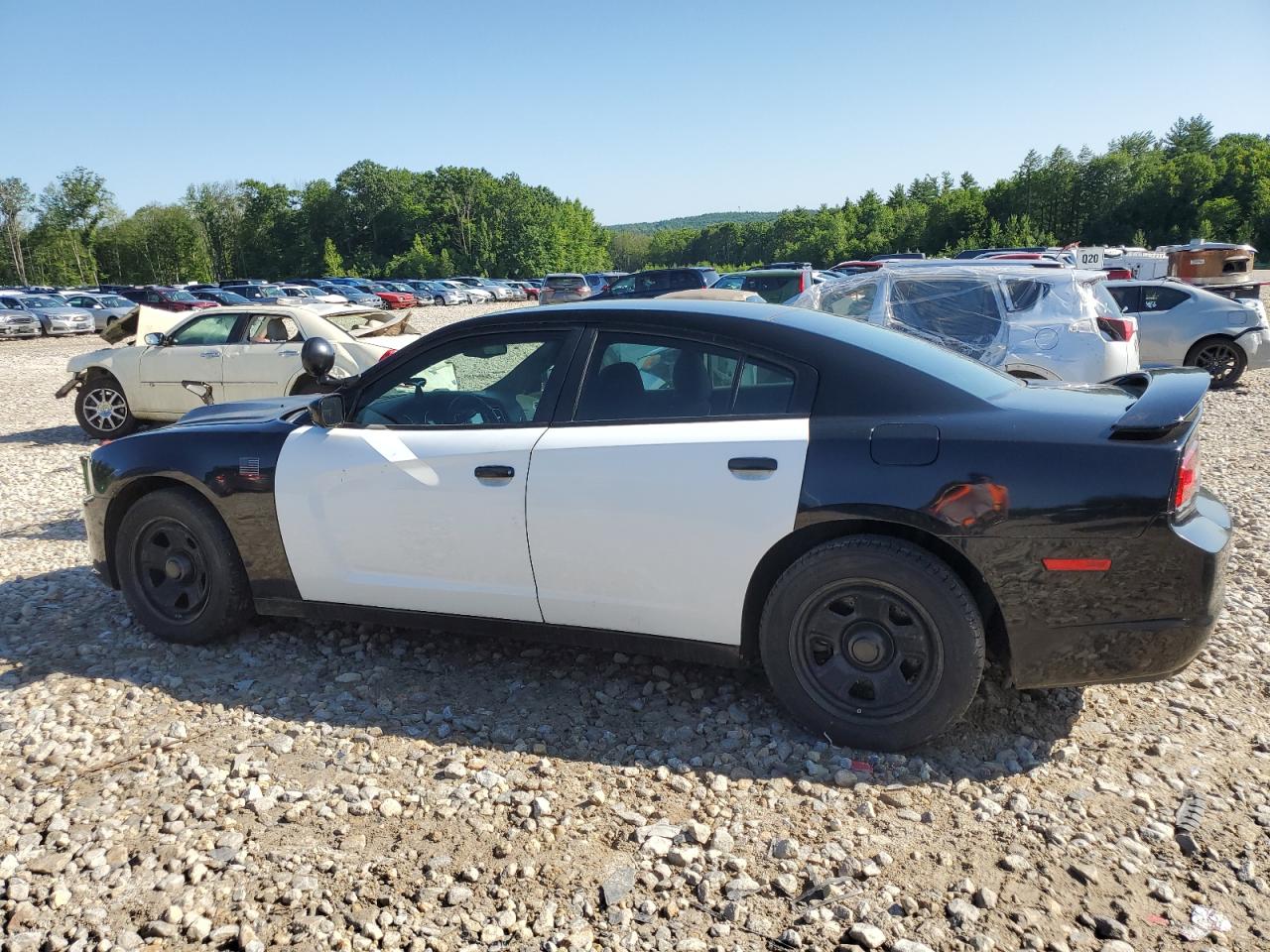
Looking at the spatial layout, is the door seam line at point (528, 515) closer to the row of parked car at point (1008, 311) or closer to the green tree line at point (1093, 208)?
the row of parked car at point (1008, 311)

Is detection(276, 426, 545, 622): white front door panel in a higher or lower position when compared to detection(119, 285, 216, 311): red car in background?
lower

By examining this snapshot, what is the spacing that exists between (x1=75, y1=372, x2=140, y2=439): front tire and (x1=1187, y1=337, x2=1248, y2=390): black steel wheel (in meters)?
14.0

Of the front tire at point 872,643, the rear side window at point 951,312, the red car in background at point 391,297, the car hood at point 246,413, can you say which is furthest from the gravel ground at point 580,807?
the red car in background at point 391,297

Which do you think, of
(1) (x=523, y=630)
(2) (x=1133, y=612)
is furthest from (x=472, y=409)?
(2) (x=1133, y=612)

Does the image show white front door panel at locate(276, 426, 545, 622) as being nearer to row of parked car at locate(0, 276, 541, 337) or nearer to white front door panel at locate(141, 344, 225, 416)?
white front door panel at locate(141, 344, 225, 416)

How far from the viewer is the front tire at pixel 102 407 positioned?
10.7 metres

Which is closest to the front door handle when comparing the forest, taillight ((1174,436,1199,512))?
taillight ((1174,436,1199,512))

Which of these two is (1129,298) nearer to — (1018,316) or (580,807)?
(1018,316)

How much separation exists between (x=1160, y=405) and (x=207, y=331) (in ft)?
33.3

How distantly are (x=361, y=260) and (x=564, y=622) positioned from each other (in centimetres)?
11432

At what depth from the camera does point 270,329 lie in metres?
10.3

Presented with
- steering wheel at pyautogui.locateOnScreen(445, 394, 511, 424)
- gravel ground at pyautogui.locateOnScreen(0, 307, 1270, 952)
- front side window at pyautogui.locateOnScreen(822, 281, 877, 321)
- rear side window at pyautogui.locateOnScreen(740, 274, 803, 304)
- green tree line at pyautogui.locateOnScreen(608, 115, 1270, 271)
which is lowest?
gravel ground at pyautogui.locateOnScreen(0, 307, 1270, 952)

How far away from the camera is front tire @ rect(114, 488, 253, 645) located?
415 cm

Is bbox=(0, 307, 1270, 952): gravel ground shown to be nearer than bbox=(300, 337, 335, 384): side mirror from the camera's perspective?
Yes
